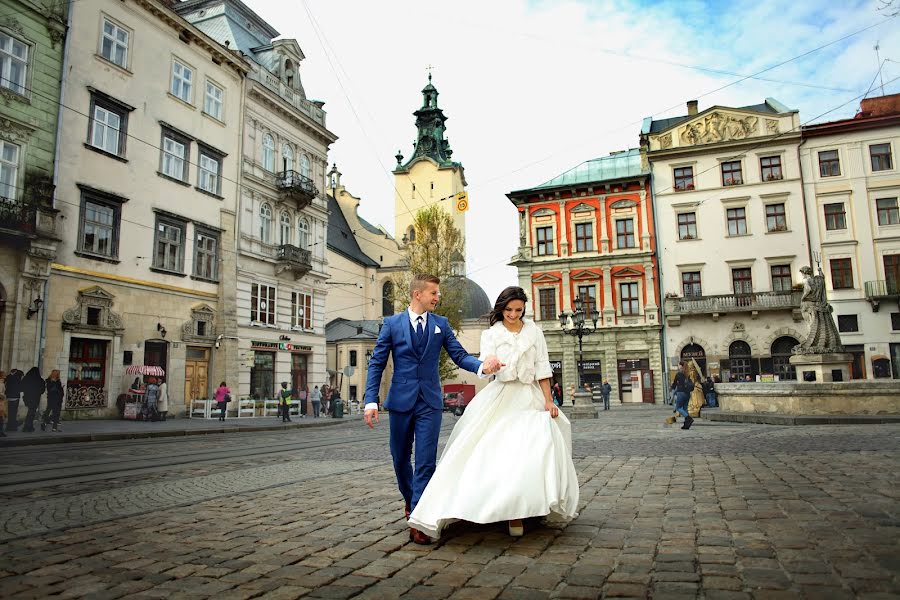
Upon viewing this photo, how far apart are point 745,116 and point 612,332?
15529mm

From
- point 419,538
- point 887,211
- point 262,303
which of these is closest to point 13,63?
point 262,303

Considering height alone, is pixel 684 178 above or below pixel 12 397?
above

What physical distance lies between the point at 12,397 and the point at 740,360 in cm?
3490

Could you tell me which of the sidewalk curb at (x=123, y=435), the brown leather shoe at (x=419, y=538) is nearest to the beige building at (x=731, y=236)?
the sidewalk curb at (x=123, y=435)

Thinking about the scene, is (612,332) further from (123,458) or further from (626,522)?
(626,522)

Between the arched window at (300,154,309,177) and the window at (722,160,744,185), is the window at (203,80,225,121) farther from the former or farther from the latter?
the window at (722,160,744,185)

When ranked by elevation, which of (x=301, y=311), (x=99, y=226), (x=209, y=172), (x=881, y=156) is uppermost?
(x=881, y=156)

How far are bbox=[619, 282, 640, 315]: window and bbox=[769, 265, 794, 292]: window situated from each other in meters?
7.83

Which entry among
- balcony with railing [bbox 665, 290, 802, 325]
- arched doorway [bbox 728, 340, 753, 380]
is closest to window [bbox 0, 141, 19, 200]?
balcony with railing [bbox 665, 290, 802, 325]

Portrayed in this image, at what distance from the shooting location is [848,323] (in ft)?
114

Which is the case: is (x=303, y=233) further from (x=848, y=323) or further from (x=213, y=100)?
(x=848, y=323)

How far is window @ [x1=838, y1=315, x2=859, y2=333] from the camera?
114ft

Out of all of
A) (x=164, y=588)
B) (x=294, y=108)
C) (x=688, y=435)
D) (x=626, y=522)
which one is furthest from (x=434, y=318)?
(x=294, y=108)

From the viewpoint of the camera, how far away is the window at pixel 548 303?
41.8 m
